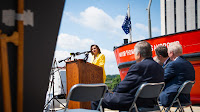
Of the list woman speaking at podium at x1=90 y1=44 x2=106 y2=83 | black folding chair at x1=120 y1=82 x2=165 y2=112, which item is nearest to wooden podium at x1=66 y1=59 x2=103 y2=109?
woman speaking at podium at x1=90 y1=44 x2=106 y2=83

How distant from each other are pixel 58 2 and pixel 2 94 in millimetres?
497

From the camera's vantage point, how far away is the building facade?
87.9ft

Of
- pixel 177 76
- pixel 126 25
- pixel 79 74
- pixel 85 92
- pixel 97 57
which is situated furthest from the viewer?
pixel 126 25

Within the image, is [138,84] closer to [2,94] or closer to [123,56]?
[2,94]

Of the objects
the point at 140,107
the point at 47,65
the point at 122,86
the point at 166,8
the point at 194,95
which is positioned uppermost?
the point at 166,8

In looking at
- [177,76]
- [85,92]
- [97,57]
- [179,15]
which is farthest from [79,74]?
[179,15]

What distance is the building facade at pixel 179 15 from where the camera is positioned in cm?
2678

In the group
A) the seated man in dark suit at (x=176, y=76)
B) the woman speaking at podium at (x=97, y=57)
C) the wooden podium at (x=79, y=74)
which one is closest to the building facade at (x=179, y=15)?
the woman speaking at podium at (x=97, y=57)

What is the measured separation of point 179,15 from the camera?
28000mm

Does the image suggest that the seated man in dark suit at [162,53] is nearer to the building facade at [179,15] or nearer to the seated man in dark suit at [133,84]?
the seated man in dark suit at [133,84]

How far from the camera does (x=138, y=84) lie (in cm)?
248

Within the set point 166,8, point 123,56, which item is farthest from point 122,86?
point 166,8

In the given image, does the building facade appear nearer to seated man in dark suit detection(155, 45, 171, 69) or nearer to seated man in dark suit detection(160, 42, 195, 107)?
seated man in dark suit detection(155, 45, 171, 69)

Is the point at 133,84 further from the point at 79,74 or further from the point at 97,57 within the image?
the point at 97,57
